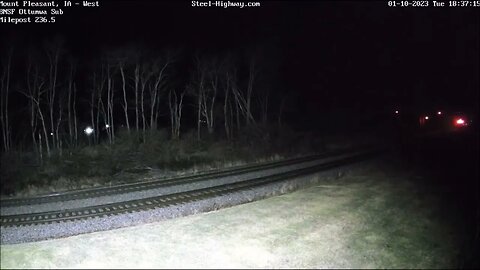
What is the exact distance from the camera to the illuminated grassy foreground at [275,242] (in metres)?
8.48

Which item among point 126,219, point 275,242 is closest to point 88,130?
point 126,219

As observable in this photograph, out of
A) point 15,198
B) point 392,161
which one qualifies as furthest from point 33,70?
point 392,161

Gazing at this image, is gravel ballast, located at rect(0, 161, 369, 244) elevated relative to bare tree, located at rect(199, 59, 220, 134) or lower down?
lower down

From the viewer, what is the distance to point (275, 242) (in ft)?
31.4

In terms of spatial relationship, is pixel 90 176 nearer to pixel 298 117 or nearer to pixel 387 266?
pixel 387 266

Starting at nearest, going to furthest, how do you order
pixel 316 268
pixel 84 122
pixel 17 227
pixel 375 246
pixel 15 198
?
pixel 316 268 → pixel 375 246 → pixel 17 227 → pixel 15 198 → pixel 84 122

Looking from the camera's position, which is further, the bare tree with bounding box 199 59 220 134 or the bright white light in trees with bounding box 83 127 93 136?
the bright white light in trees with bounding box 83 127 93 136

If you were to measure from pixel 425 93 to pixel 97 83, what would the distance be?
61.5 m

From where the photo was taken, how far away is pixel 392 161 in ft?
83.5

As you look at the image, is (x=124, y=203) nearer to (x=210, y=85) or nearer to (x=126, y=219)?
(x=126, y=219)

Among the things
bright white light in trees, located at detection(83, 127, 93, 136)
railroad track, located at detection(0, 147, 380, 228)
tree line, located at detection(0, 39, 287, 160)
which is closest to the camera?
railroad track, located at detection(0, 147, 380, 228)

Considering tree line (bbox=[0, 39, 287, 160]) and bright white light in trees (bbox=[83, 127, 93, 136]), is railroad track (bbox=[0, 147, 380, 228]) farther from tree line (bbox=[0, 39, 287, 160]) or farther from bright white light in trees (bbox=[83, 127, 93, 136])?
bright white light in trees (bbox=[83, 127, 93, 136])

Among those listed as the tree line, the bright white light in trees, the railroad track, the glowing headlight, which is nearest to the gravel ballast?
the railroad track

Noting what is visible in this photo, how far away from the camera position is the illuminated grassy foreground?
8.48 metres
